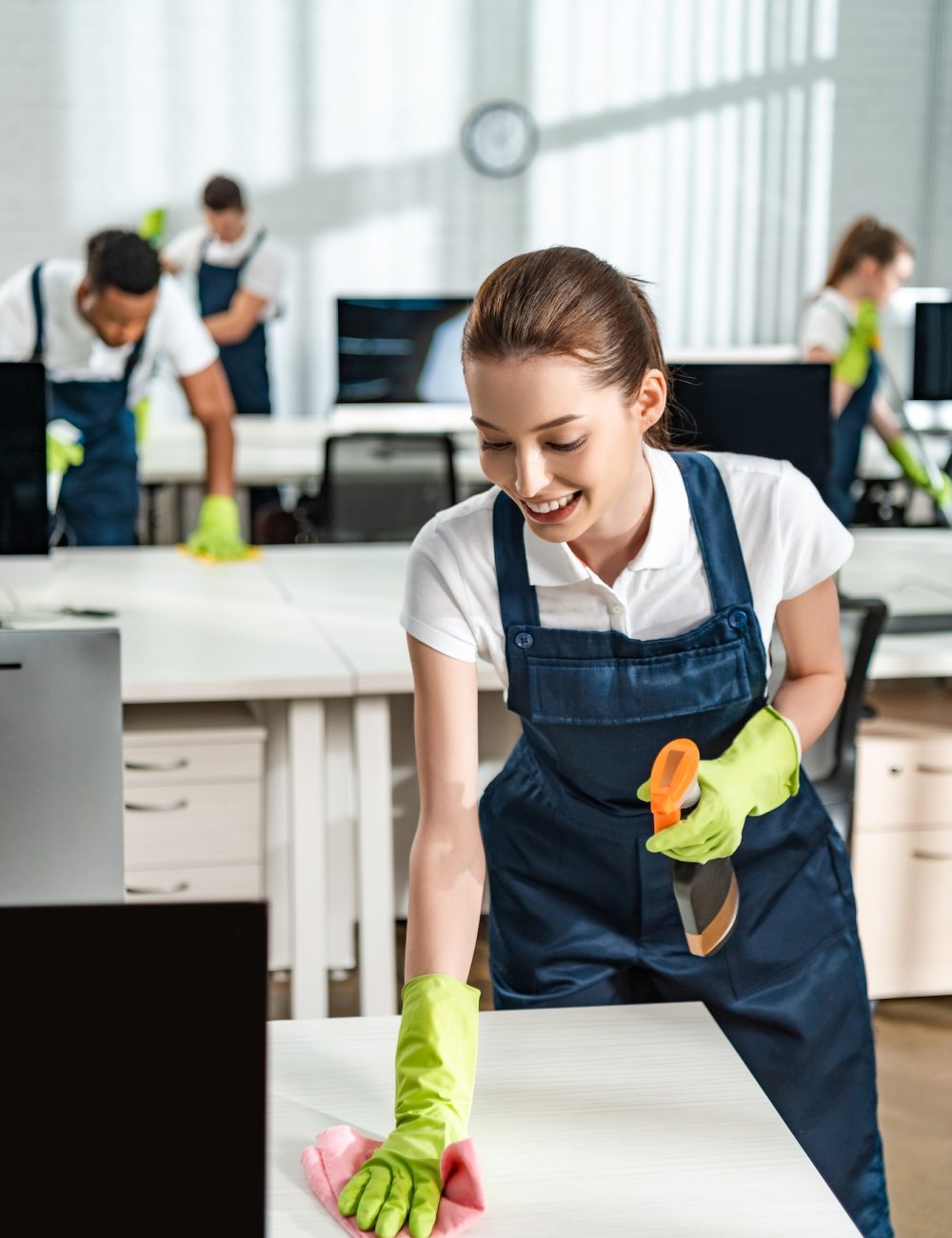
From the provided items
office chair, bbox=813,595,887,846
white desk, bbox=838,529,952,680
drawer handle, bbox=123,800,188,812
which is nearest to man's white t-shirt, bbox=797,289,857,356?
white desk, bbox=838,529,952,680

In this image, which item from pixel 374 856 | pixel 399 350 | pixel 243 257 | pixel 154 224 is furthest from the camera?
pixel 154 224

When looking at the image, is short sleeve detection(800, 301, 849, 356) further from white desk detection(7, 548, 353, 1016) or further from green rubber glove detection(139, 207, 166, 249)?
green rubber glove detection(139, 207, 166, 249)

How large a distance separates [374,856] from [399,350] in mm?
3162

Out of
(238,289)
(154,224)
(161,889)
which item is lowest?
(161,889)

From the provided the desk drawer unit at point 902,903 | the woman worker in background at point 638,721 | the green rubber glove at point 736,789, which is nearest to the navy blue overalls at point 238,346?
the desk drawer unit at point 902,903

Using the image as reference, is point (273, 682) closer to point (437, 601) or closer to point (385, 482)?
point (437, 601)

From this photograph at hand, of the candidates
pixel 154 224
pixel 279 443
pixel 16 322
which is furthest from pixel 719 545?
pixel 154 224

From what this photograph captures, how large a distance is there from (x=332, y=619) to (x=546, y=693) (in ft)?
4.32

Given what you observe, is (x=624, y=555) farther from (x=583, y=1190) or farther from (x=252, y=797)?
(x=252, y=797)

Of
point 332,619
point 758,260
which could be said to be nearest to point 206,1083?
point 332,619

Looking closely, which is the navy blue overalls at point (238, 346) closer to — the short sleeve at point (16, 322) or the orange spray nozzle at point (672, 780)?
the short sleeve at point (16, 322)

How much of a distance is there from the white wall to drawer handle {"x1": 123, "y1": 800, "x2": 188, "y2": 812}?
520 cm

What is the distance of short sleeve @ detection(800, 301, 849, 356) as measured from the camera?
3969 mm

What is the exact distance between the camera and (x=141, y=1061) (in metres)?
0.61
